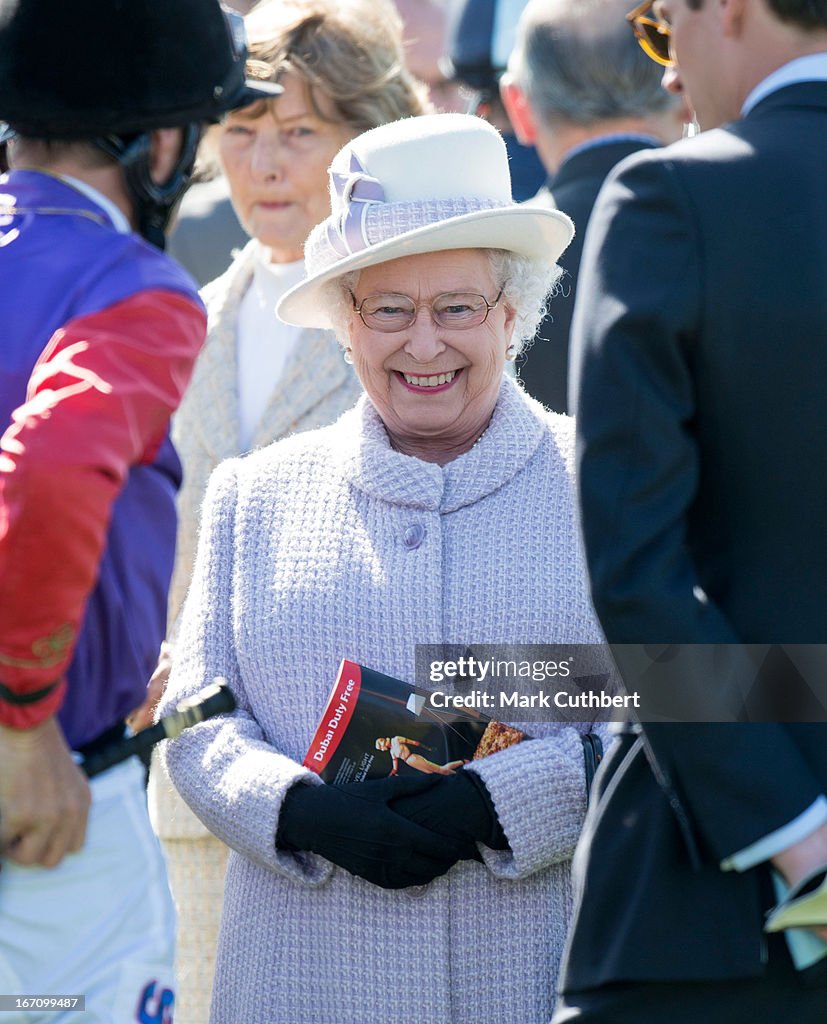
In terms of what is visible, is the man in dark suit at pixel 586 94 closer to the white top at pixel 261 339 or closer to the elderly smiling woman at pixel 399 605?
the white top at pixel 261 339

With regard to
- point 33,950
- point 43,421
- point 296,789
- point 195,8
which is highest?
point 195,8

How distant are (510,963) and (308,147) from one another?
2565mm

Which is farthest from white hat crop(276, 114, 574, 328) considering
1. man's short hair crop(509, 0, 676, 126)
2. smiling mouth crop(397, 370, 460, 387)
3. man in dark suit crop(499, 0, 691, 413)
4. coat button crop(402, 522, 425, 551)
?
man's short hair crop(509, 0, 676, 126)

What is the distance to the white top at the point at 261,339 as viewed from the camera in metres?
4.26

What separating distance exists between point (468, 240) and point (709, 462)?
116 centimetres

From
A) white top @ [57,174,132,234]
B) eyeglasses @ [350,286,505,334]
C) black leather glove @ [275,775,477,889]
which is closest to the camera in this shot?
white top @ [57,174,132,234]

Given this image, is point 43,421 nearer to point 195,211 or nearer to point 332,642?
point 332,642

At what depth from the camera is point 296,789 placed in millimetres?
2906

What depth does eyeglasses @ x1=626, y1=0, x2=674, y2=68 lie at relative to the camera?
254cm

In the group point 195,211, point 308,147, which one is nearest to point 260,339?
point 308,147

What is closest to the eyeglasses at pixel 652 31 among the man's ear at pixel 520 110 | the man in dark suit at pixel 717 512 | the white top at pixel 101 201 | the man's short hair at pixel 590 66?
the man in dark suit at pixel 717 512

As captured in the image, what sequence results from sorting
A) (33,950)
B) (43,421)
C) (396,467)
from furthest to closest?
(396,467), (33,950), (43,421)

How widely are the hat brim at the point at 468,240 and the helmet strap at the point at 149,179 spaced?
1.76 feet

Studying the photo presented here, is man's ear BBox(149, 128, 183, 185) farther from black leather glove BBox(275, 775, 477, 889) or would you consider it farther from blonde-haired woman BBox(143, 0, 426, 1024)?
blonde-haired woman BBox(143, 0, 426, 1024)
